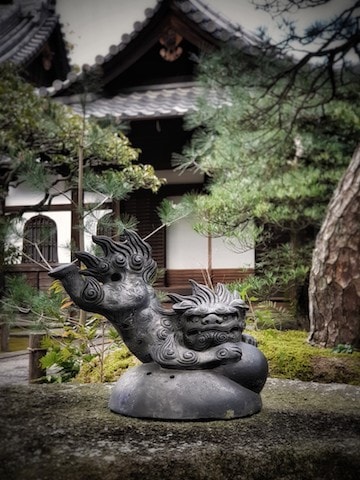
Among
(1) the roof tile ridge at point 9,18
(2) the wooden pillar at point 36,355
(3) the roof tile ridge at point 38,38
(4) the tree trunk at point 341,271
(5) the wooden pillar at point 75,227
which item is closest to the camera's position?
(5) the wooden pillar at point 75,227

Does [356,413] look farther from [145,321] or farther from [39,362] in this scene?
[39,362]

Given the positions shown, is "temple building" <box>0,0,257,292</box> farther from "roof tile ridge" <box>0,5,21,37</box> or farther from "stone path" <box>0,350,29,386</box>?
"roof tile ridge" <box>0,5,21,37</box>

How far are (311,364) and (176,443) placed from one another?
2400 millimetres

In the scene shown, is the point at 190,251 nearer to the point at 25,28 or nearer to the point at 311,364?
the point at 311,364

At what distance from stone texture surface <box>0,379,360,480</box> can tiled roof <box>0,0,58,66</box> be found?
11.4 m

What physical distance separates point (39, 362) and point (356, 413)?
2.73 meters

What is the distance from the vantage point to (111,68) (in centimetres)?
930

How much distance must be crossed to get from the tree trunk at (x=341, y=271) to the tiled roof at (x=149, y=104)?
3491mm

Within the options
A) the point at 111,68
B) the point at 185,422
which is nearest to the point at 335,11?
the point at 185,422

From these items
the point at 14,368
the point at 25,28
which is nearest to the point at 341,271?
the point at 14,368

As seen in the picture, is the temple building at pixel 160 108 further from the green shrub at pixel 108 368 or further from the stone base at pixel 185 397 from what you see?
the stone base at pixel 185 397

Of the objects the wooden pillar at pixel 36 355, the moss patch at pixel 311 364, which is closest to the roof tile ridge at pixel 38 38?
the wooden pillar at pixel 36 355

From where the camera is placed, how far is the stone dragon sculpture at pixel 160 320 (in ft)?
5.79

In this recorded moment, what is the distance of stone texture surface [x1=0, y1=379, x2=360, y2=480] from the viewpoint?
51.8 inches
